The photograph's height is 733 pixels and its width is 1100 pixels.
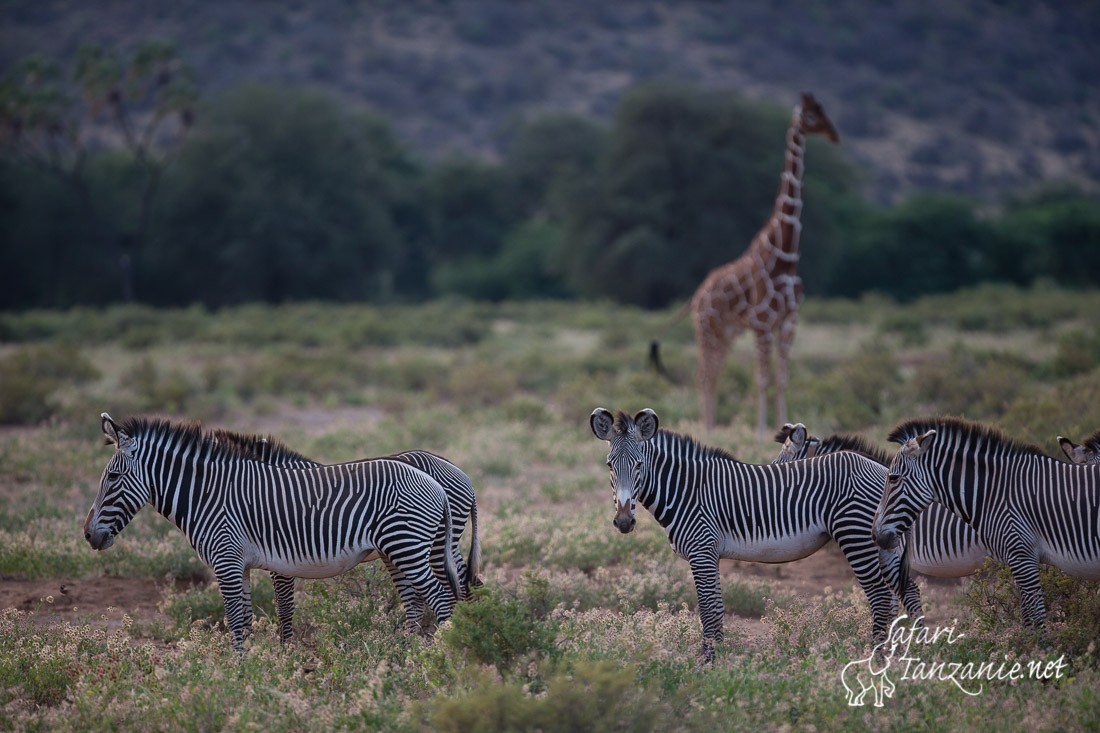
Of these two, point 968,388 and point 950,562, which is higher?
point 950,562

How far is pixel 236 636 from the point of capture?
6.50 metres

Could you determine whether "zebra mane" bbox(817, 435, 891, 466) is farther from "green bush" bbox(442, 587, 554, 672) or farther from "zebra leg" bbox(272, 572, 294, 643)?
"zebra leg" bbox(272, 572, 294, 643)

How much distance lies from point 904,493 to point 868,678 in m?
1.13

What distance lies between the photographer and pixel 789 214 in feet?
47.8

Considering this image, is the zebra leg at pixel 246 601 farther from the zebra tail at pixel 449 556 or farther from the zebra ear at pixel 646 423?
the zebra ear at pixel 646 423

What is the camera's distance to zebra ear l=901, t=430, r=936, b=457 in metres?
6.19

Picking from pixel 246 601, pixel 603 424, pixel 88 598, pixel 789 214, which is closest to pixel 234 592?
pixel 246 601

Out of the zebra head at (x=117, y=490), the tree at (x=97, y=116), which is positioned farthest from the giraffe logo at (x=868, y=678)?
the tree at (x=97, y=116)

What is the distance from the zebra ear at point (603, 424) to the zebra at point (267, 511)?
3.49 feet

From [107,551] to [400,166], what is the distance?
46.9 meters

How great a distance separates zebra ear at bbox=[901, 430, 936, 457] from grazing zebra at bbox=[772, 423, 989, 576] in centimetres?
44

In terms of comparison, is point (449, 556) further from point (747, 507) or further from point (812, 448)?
point (812, 448)

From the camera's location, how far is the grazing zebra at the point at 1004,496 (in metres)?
6.05

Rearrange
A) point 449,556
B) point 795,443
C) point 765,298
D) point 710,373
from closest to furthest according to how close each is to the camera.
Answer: point 449,556, point 795,443, point 765,298, point 710,373
